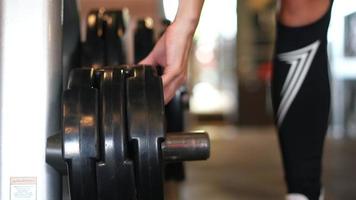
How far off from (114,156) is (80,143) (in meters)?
0.04

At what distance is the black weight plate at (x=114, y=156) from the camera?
0.56 meters

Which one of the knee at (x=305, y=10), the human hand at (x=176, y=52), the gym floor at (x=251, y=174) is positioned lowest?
the gym floor at (x=251, y=174)

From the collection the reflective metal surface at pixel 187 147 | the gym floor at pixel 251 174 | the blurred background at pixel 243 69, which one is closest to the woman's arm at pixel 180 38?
the reflective metal surface at pixel 187 147

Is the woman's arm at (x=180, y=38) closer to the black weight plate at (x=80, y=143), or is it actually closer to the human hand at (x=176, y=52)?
the human hand at (x=176, y=52)

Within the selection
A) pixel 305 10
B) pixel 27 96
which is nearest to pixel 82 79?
pixel 27 96

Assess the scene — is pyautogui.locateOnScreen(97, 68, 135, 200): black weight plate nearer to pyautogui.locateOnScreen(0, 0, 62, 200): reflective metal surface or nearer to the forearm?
pyautogui.locateOnScreen(0, 0, 62, 200): reflective metal surface

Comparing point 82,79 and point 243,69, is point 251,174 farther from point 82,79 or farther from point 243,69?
point 243,69

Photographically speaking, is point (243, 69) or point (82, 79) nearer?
point (82, 79)

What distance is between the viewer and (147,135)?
1.83 ft

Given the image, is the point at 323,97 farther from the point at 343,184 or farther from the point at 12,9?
the point at 343,184

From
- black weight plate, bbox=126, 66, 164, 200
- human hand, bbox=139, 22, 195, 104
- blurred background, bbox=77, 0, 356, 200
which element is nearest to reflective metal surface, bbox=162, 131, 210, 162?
black weight plate, bbox=126, 66, 164, 200

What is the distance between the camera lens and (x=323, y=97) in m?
1.02

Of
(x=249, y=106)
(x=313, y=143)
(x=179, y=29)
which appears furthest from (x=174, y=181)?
(x=249, y=106)

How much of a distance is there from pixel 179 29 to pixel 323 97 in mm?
400
